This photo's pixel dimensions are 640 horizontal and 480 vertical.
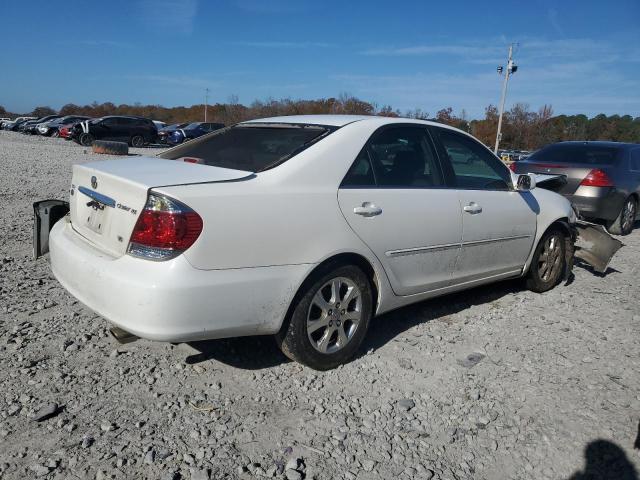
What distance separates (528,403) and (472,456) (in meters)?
0.70

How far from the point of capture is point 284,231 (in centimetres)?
291

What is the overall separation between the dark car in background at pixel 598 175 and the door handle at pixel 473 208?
4.09m

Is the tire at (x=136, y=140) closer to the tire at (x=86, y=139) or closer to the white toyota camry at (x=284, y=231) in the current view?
the tire at (x=86, y=139)

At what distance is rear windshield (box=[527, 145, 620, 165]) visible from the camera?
8445 mm

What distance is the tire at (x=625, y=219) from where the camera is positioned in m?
8.54

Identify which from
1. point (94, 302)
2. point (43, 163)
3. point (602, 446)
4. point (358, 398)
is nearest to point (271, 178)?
point (94, 302)

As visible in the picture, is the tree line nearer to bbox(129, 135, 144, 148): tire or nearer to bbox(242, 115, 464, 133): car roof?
bbox(129, 135, 144, 148): tire

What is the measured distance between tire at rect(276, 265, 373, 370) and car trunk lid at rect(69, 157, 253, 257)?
0.80 meters

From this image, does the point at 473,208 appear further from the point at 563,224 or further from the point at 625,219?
the point at 625,219

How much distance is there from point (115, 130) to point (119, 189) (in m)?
27.4

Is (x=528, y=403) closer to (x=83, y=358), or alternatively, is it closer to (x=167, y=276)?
(x=167, y=276)

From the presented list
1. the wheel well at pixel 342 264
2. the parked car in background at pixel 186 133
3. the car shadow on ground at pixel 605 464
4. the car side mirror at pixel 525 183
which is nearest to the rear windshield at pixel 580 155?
the car side mirror at pixel 525 183

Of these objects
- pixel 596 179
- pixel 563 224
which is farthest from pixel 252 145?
pixel 596 179

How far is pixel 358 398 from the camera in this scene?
3076mm
